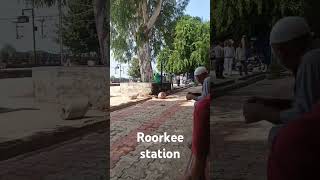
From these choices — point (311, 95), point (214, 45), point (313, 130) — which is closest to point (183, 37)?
point (214, 45)

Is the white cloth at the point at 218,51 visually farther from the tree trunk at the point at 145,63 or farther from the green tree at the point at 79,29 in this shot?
the green tree at the point at 79,29

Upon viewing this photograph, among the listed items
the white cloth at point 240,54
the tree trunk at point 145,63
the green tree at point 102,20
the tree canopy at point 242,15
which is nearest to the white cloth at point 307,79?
the tree canopy at point 242,15

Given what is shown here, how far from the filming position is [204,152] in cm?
212

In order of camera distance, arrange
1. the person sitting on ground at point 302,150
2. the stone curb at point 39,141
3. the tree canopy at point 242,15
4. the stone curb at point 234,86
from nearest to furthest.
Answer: the person sitting on ground at point 302,150 → the tree canopy at point 242,15 → the stone curb at point 234,86 → the stone curb at point 39,141

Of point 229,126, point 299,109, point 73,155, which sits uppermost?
point 299,109

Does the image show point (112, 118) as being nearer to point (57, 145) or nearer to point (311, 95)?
point (57, 145)

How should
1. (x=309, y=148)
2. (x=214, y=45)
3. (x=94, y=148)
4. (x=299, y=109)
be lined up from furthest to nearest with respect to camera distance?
(x=94, y=148) → (x=214, y=45) → (x=299, y=109) → (x=309, y=148)

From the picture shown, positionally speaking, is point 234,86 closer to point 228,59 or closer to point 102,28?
point 228,59

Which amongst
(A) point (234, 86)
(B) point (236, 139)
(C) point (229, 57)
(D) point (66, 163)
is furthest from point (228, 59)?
(D) point (66, 163)

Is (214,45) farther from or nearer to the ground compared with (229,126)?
farther from the ground

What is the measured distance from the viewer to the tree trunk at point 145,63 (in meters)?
2.19

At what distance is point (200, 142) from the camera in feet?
6.82

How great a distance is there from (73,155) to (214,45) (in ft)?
2.99

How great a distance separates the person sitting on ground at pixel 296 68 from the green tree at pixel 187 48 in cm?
70
